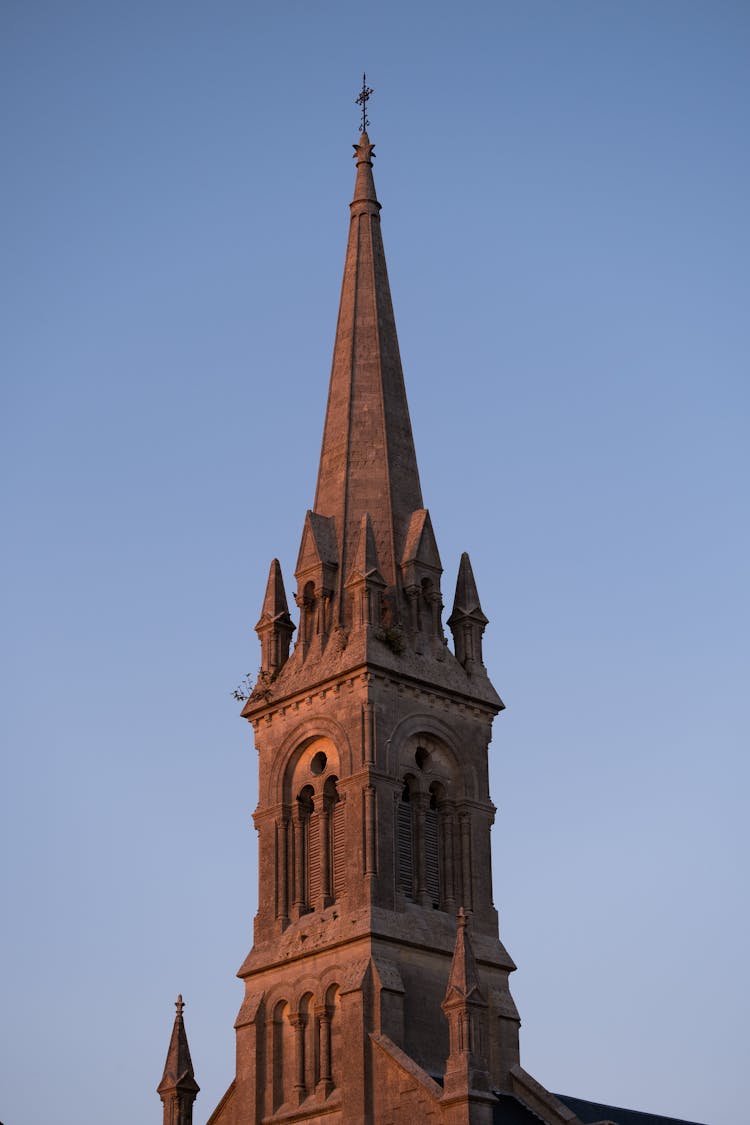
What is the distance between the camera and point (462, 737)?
66188mm

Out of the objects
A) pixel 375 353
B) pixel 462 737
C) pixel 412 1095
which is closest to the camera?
pixel 412 1095

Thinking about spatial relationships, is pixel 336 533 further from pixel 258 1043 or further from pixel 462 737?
pixel 258 1043

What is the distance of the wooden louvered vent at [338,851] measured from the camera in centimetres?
6247

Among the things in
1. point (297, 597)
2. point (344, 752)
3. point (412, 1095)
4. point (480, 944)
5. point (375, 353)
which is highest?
point (375, 353)

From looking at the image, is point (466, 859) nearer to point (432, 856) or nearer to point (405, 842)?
point (432, 856)

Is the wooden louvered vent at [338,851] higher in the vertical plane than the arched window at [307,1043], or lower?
higher

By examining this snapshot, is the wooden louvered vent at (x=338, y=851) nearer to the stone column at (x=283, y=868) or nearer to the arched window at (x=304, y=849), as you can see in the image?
the arched window at (x=304, y=849)

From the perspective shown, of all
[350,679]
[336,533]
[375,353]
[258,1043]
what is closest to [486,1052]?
[258,1043]

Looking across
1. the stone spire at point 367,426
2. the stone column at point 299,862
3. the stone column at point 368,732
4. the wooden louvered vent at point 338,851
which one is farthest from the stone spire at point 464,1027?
the stone spire at point 367,426

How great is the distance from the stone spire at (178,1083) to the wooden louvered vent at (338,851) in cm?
682

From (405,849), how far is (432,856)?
1.15m

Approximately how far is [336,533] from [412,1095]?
18.9 m

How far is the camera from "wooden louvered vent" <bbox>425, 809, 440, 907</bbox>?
63.6 metres

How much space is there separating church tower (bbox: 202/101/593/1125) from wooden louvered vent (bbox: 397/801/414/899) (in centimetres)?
7
